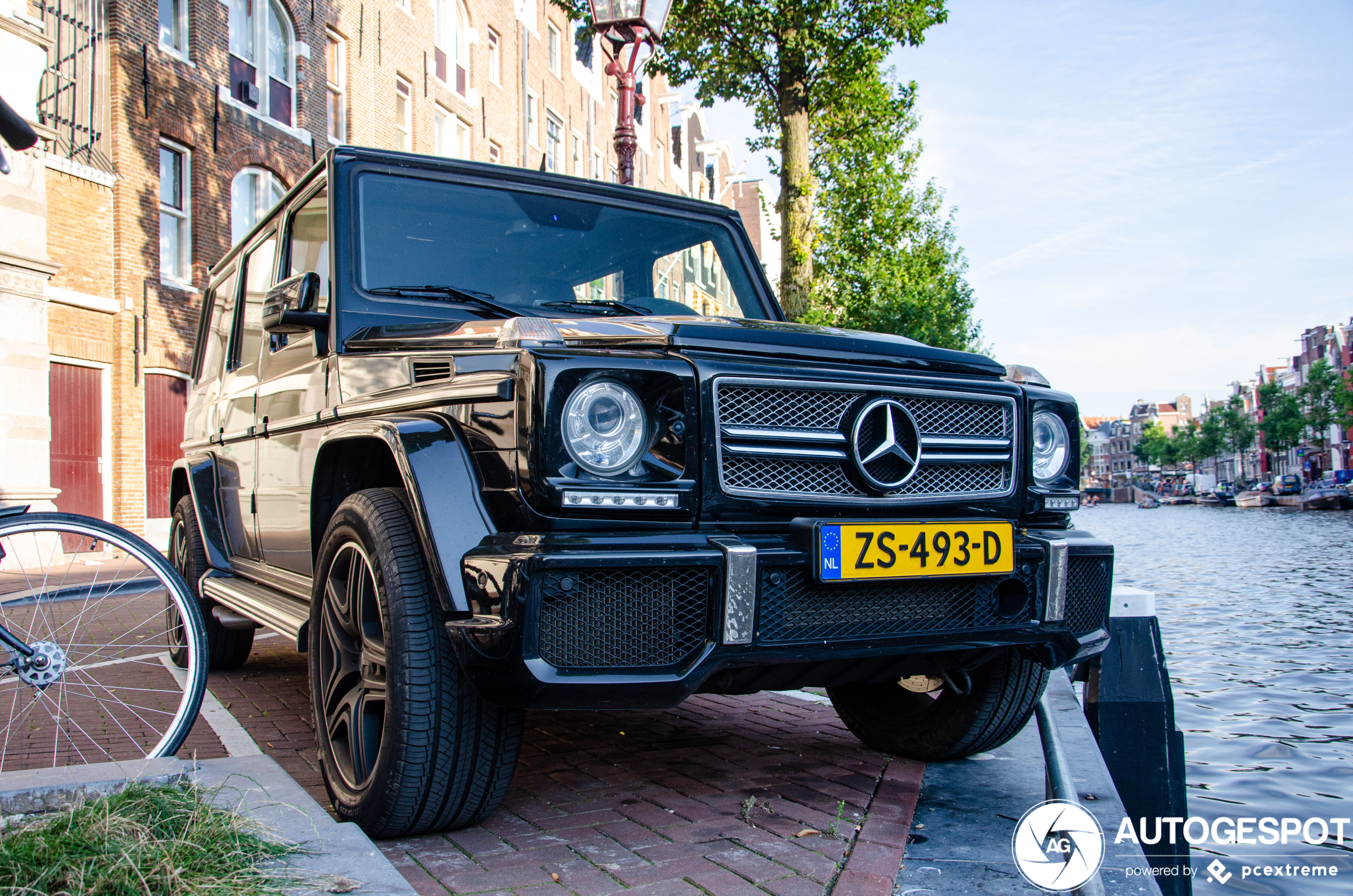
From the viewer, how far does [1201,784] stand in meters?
5.65

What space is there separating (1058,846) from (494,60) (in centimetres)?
2700

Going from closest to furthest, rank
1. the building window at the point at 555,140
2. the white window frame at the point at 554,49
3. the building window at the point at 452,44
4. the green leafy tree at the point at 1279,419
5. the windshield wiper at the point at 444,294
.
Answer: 1. the windshield wiper at the point at 444,294
2. the building window at the point at 452,44
3. the white window frame at the point at 554,49
4. the building window at the point at 555,140
5. the green leafy tree at the point at 1279,419

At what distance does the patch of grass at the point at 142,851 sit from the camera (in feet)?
6.04

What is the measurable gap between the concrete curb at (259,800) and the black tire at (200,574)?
8.71 ft

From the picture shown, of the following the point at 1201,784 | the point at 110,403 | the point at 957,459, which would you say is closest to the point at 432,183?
the point at 957,459

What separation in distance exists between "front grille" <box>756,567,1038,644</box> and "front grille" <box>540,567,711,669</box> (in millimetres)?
172

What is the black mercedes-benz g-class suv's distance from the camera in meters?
2.35

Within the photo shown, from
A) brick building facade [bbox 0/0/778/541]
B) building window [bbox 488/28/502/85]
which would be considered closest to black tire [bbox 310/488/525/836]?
brick building facade [bbox 0/0/778/541]

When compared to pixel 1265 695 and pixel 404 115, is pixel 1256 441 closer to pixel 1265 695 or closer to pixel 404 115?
pixel 404 115

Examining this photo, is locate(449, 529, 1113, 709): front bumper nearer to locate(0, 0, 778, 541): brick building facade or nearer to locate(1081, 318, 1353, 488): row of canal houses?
locate(0, 0, 778, 541): brick building facade

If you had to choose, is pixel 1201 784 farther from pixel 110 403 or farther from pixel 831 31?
pixel 110 403

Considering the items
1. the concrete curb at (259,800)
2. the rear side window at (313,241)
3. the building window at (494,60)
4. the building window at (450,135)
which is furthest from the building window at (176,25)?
the concrete curb at (259,800)

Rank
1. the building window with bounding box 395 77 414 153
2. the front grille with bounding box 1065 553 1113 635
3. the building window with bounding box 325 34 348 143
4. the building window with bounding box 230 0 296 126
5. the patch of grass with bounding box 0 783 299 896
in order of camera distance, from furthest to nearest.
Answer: the building window with bounding box 395 77 414 153 < the building window with bounding box 325 34 348 143 < the building window with bounding box 230 0 296 126 < the front grille with bounding box 1065 553 1113 635 < the patch of grass with bounding box 0 783 299 896

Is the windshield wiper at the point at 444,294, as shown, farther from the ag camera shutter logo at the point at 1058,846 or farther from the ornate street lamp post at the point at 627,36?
the ornate street lamp post at the point at 627,36
